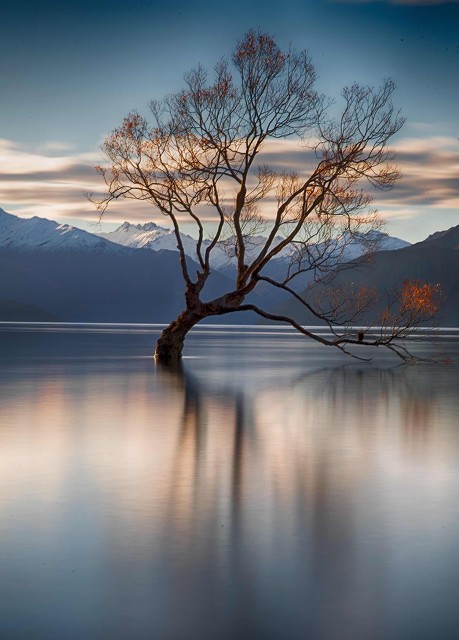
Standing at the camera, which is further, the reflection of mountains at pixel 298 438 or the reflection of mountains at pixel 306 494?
the reflection of mountains at pixel 298 438

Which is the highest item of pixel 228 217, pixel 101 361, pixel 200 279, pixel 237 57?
pixel 237 57

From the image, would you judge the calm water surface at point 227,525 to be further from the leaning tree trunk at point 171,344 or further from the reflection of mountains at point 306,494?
the leaning tree trunk at point 171,344

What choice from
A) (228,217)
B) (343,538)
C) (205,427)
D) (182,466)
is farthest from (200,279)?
(343,538)

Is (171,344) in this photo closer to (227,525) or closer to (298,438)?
(298,438)

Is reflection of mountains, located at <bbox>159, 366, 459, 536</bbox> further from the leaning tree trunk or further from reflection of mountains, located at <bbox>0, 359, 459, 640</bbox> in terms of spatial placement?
the leaning tree trunk

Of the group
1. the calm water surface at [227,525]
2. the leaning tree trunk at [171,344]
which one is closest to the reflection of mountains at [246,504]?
the calm water surface at [227,525]

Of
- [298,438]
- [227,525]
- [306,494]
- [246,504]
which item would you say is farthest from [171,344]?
[227,525]

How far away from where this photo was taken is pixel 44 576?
7.43 metres

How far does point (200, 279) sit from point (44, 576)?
35.9 m

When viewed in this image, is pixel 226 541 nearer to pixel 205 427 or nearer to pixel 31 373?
pixel 205 427

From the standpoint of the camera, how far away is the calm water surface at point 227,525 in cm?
653

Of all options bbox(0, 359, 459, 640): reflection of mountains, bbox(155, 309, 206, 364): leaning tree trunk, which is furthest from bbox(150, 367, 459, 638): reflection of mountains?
bbox(155, 309, 206, 364): leaning tree trunk

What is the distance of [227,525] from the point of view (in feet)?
30.5

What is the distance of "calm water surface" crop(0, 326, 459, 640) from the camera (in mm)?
6527
